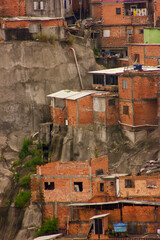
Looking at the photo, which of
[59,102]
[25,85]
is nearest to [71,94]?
[59,102]

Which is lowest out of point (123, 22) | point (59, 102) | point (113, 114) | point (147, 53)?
point (113, 114)

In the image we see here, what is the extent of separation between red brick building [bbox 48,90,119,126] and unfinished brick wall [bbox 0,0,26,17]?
831 cm

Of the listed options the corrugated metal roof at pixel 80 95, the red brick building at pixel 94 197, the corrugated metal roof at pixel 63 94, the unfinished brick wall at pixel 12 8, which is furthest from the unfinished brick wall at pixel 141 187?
the unfinished brick wall at pixel 12 8

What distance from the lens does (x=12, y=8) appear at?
62.5 m

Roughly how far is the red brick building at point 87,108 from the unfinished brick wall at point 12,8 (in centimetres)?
831

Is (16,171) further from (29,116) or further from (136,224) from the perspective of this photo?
(136,224)

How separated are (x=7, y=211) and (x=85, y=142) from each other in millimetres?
7495

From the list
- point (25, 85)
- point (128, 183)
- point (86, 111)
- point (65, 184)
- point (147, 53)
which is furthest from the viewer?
point (147, 53)

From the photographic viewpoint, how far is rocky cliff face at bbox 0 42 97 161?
59.9 m

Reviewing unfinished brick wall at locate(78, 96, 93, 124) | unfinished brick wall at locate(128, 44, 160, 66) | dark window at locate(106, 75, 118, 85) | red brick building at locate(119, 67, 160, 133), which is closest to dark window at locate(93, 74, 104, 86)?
dark window at locate(106, 75, 118, 85)

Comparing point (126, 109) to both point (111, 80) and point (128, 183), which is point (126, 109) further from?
point (128, 183)

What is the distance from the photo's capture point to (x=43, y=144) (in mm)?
59219

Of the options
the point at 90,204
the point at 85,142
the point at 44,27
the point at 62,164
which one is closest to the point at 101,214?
the point at 90,204

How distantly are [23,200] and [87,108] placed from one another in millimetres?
8353
